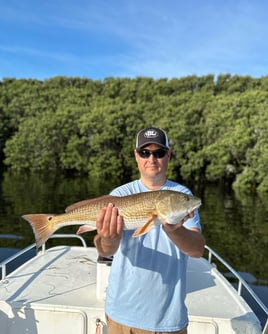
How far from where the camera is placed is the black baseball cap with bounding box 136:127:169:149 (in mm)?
3080

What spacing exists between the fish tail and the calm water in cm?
956

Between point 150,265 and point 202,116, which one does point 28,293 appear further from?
point 202,116

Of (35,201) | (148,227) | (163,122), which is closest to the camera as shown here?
(148,227)

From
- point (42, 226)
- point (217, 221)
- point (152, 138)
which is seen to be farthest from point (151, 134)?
point (217, 221)

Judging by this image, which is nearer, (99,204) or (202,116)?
(99,204)

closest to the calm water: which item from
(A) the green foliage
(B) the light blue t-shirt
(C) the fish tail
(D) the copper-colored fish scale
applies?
(A) the green foliage

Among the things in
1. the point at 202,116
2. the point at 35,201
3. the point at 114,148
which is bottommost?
the point at 35,201

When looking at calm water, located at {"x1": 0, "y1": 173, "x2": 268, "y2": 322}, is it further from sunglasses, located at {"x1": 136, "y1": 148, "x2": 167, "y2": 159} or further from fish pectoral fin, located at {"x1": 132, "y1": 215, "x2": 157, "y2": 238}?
fish pectoral fin, located at {"x1": 132, "y1": 215, "x2": 157, "y2": 238}

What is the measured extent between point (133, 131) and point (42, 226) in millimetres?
56894

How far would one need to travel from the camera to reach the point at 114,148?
60.2 m

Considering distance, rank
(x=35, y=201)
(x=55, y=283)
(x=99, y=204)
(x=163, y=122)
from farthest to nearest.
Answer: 1. (x=163, y=122)
2. (x=35, y=201)
3. (x=55, y=283)
4. (x=99, y=204)

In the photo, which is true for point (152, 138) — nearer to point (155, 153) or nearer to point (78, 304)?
point (155, 153)

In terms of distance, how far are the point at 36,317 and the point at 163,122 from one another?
2096 inches

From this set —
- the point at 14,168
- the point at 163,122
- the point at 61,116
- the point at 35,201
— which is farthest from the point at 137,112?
the point at 35,201
